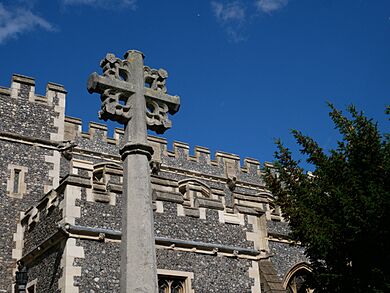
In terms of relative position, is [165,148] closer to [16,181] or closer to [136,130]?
[16,181]

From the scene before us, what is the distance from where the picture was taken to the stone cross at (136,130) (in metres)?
5.37

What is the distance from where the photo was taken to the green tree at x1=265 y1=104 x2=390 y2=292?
28.9 feet

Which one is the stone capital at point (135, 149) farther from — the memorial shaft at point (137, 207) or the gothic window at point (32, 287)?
the gothic window at point (32, 287)

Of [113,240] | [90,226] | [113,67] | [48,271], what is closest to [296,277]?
[113,240]

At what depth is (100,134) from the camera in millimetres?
18391

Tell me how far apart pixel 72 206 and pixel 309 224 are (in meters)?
4.36

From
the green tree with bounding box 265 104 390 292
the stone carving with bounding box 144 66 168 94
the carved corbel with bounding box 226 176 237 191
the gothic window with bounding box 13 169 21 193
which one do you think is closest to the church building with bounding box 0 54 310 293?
the gothic window with bounding box 13 169 21 193

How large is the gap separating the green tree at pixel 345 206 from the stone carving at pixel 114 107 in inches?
173

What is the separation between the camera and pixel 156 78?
6.49 metres

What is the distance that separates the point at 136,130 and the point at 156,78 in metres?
0.78

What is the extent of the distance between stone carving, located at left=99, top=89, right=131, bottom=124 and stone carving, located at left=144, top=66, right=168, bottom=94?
423 mm

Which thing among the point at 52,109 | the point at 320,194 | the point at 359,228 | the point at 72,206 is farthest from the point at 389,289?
the point at 52,109

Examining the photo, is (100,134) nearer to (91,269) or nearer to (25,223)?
(25,223)

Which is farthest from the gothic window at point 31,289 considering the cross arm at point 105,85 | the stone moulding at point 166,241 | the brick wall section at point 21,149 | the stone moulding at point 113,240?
the cross arm at point 105,85
